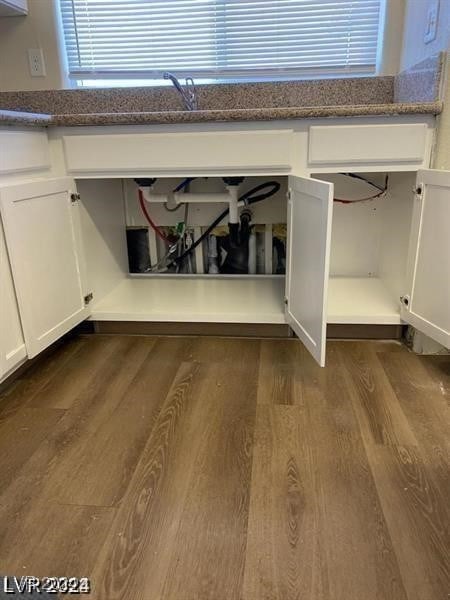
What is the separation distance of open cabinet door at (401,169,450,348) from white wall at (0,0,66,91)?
1731 millimetres

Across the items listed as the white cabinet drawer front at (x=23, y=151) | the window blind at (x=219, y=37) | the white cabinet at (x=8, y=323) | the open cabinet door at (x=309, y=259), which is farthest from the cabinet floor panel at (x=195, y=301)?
the window blind at (x=219, y=37)

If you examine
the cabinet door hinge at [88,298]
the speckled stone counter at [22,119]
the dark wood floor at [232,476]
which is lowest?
the dark wood floor at [232,476]

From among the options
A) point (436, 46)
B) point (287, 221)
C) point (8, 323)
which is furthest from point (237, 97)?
point (8, 323)

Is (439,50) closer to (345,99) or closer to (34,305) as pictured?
(345,99)

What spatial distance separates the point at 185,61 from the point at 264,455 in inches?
72.6

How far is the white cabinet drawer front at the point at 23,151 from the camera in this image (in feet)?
4.29

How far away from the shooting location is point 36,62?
6.76ft

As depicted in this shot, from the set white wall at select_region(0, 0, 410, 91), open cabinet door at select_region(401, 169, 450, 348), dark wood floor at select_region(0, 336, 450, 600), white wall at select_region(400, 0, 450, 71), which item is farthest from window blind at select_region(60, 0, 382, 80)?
dark wood floor at select_region(0, 336, 450, 600)

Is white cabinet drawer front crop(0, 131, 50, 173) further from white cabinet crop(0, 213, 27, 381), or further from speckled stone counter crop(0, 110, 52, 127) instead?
white cabinet crop(0, 213, 27, 381)

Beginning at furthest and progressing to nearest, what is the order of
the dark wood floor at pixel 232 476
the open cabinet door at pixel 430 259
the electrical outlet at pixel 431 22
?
the electrical outlet at pixel 431 22 → the open cabinet door at pixel 430 259 → the dark wood floor at pixel 232 476

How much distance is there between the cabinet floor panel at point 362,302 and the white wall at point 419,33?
0.92 m

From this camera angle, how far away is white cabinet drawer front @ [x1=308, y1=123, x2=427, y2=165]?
1.48 metres

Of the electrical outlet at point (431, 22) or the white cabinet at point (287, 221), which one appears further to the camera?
the electrical outlet at point (431, 22)

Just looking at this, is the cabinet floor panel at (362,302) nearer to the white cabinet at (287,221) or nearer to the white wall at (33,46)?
the white cabinet at (287,221)
